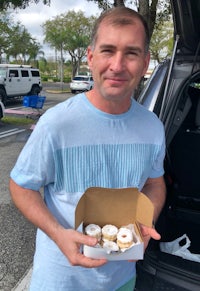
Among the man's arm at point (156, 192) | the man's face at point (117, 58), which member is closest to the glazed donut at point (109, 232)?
the man's arm at point (156, 192)

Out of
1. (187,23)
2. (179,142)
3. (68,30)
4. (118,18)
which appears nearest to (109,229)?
(118,18)

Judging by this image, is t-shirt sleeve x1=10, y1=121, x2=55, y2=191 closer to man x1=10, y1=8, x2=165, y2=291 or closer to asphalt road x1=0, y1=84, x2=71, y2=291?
man x1=10, y1=8, x2=165, y2=291

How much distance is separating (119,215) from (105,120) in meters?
0.38

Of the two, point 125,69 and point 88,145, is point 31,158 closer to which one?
point 88,145

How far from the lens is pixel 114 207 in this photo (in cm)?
131

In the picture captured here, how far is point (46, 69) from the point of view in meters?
69.6

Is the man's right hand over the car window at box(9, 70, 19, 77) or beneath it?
over

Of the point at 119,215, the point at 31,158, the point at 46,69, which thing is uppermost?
the point at 31,158

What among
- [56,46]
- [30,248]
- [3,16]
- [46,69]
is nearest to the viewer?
[30,248]

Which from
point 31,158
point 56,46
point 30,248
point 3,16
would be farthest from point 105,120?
point 56,46

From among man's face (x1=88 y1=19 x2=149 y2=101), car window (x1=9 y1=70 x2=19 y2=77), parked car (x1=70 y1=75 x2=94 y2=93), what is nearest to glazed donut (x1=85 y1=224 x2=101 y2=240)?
man's face (x1=88 y1=19 x2=149 y2=101)

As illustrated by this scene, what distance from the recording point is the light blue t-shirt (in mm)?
1286

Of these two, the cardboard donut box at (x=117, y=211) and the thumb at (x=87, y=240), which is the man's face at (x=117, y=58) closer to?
the cardboard donut box at (x=117, y=211)

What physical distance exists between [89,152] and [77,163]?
2.5 inches
